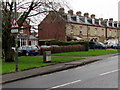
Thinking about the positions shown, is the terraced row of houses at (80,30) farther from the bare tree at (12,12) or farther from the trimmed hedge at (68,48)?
the bare tree at (12,12)


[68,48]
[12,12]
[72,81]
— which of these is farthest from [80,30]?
[72,81]

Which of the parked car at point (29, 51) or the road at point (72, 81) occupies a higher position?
the parked car at point (29, 51)

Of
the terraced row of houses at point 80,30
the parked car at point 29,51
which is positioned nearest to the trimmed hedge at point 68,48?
the parked car at point 29,51

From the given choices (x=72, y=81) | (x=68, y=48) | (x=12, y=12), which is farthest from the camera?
(x=68, y=48)

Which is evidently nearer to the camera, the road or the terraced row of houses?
the road

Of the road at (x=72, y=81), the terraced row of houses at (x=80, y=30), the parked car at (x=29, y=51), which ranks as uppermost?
the terraced row of houses at (x=80, y=30)

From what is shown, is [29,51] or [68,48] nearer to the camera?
[29,51]

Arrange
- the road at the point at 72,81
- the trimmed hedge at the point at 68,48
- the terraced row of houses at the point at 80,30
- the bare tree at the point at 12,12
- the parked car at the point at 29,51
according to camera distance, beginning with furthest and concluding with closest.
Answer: the terraced row of houses at the point at 80,30 < the trimmed hedge at the point at 68,48 < the parked car at the point at 29,51 < the bare tree at the point at 12,12 < the road at the point at 72,81

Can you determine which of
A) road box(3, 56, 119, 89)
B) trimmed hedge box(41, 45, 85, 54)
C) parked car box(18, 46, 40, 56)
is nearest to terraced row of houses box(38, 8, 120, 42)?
trimmed hedge box(41, 45, 85, 54)

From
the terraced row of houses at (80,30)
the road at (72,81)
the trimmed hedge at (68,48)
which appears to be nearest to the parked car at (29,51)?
the trimmed hedge at (68,48)

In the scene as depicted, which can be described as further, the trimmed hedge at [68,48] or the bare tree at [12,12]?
the trimmed hedge at [68,48]

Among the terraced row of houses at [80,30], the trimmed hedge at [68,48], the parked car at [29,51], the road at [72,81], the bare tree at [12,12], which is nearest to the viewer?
the road at [72,81]

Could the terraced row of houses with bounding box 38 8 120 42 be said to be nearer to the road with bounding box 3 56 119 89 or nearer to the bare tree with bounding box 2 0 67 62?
the bare tree with bounding box 2 0 67 62

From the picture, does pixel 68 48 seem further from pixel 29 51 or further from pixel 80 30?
pixel 80 30
